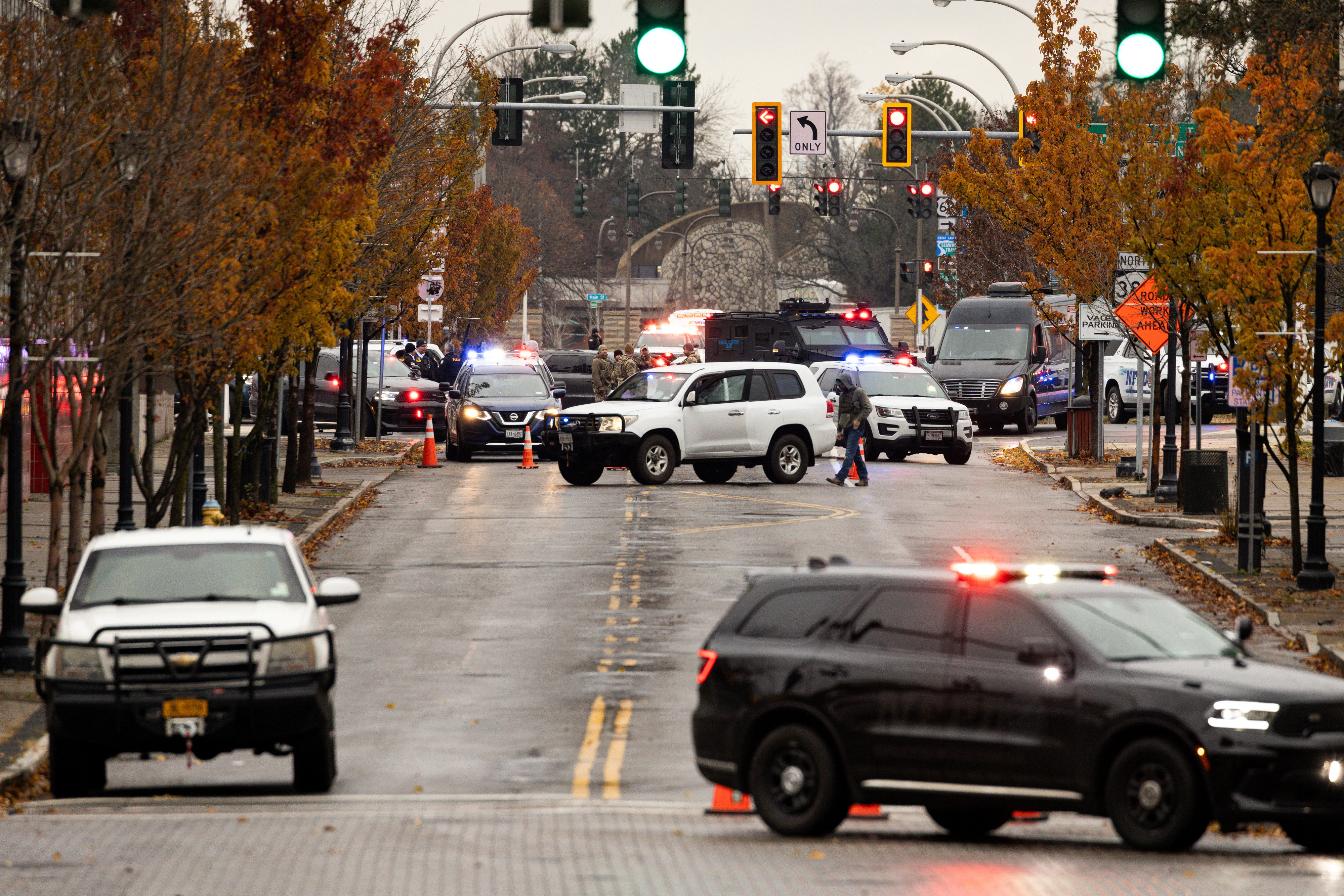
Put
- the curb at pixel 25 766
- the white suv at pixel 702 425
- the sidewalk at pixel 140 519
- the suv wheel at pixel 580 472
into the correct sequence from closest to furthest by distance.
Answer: the curb at pixel 25 766
the sidewalk at pixel 140 519
the white suv at pixel 702 425
the suv wheel at pixel 580 472

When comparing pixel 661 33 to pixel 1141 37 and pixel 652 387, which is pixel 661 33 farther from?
pixel 652 387

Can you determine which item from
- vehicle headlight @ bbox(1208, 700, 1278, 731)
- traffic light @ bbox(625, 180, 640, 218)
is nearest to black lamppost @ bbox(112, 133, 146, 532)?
vehicle headlight @ bbox(1208, 700, 1278, 731)

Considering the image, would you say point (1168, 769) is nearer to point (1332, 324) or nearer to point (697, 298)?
point (1332, 324)

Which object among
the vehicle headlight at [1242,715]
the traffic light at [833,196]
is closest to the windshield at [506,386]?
the traffic light at [833,196]

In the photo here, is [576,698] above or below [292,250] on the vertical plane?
below

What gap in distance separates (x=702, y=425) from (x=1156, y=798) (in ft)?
69.0

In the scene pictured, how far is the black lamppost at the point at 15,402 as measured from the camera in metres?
15.4

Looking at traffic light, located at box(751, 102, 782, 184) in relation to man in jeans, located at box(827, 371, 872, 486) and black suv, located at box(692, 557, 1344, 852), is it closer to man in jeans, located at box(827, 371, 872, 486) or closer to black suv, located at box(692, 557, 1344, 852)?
man in jeans, located at box(827, 371, 872, 486)

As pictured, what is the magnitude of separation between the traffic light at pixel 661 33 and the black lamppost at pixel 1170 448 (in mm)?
18658

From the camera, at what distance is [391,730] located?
14625 millimetres

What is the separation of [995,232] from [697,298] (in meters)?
45.0

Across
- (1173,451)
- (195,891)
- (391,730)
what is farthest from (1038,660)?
(1173,451)

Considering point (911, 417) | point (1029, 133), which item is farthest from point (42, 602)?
point (1029, 133)

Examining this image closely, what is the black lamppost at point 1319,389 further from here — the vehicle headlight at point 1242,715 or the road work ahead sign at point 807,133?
the road work ahead sign at point 807,133
